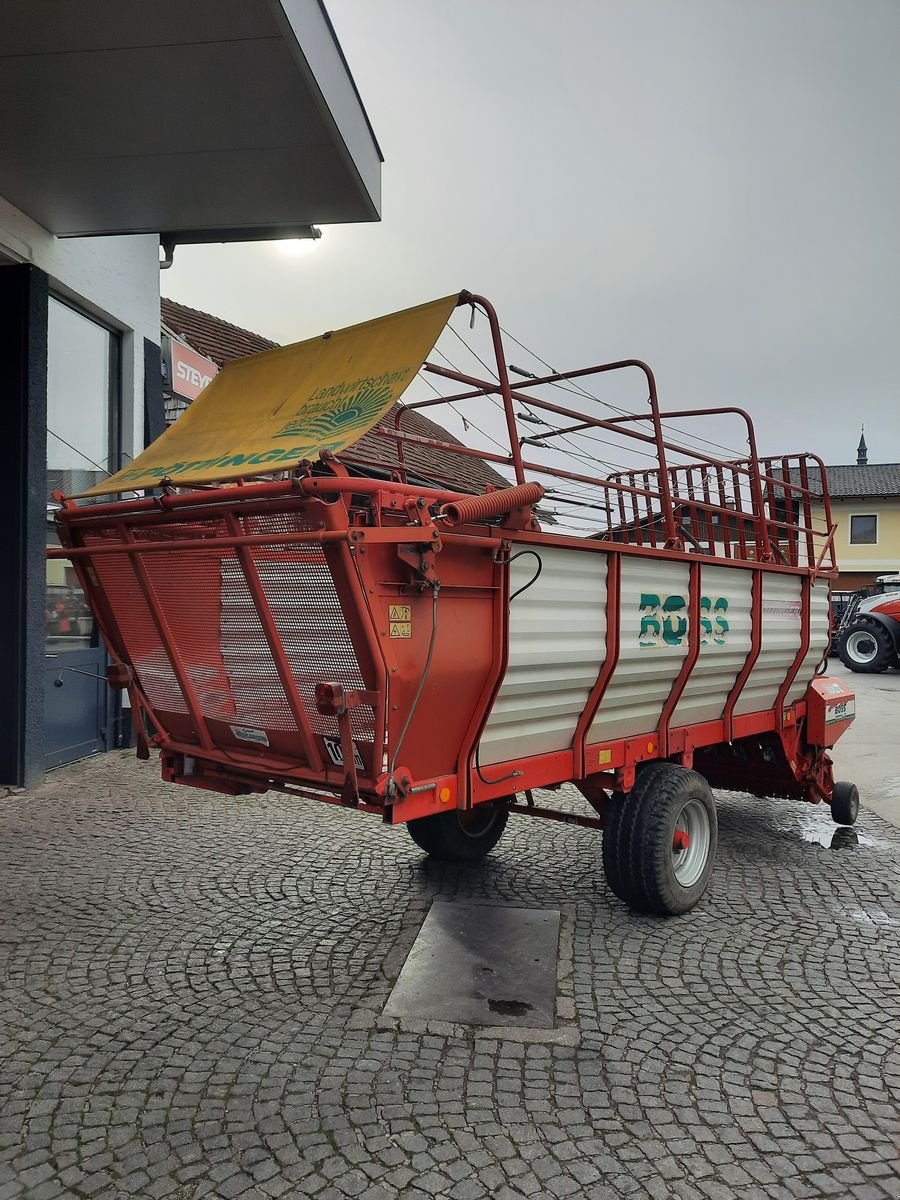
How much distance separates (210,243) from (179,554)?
7.17 meters

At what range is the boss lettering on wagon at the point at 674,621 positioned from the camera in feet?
13.5

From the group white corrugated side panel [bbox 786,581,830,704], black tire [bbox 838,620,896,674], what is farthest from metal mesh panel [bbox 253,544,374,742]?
black tire [bbox 838,620,896,674]

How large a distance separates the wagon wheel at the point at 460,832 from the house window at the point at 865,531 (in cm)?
3761

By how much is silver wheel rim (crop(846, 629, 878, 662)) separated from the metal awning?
16.5 meters

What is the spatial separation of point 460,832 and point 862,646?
17.3m

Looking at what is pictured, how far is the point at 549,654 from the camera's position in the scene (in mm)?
3588

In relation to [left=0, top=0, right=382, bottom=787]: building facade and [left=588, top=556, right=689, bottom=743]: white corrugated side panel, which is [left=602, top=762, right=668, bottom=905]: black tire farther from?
[left=0, top=0, right=382, bottom=787]: building facade

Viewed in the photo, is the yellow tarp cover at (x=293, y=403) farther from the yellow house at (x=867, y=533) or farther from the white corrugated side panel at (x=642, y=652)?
the yellow house at (x=867, y=533)

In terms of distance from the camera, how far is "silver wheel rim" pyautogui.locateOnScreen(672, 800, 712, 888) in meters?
4.52

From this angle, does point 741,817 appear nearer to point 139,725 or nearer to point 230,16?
point 139,725

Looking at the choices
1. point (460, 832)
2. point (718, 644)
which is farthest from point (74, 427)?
point (718, 644)

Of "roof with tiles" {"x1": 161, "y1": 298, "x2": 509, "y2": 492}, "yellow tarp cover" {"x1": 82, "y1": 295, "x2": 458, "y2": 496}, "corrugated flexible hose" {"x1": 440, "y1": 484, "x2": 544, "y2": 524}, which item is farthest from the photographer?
"roof with tiles" {"x1": 161, "y1": 298, "x2": 509, "y2": 492}

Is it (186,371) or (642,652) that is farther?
(186,371)

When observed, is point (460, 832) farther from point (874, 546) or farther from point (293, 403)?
point (874, 546)
